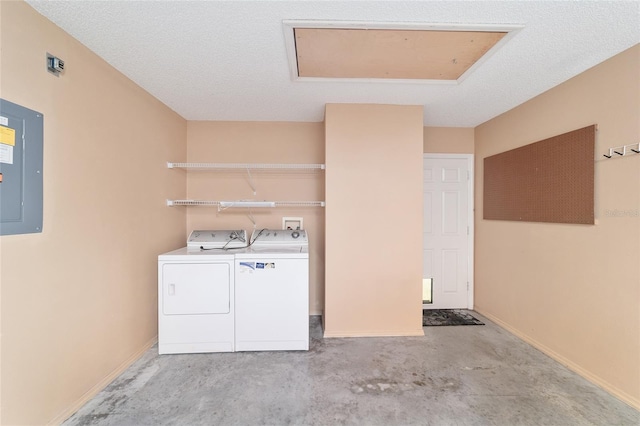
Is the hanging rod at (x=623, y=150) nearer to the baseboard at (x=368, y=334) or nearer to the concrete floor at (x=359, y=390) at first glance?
the concrete floor at (x=359, y=390)

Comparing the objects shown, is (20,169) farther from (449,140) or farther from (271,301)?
(449,140)

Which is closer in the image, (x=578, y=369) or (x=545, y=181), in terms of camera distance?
(x=578, y=369)

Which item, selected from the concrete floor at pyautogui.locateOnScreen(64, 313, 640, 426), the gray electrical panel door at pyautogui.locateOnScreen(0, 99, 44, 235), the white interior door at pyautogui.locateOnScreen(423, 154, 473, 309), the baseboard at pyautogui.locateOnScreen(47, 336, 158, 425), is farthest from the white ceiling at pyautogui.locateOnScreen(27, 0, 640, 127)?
the concrete floor at pyautogui.locateOnScreen(64, 313, 640, 426)

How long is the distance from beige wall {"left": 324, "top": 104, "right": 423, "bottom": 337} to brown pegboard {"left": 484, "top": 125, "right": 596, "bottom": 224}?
3.50 feet

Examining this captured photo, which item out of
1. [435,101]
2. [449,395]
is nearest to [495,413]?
[449,395]

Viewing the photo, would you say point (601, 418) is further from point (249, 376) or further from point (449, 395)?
point (249, 376)

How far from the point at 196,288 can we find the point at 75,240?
3.09ft

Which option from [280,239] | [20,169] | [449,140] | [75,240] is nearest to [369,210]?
[280,239]

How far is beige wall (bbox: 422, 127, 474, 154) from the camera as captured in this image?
330 centimetres

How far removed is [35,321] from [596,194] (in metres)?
3.86

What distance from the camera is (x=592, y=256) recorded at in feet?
6.37

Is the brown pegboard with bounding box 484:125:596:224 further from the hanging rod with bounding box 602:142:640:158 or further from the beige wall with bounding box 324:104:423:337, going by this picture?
the beige wall with bounding box 324:104:423:337

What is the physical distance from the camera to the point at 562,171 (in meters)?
2.18

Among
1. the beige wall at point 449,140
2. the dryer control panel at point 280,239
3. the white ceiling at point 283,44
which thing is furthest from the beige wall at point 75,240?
the beige wall at point 449,140
